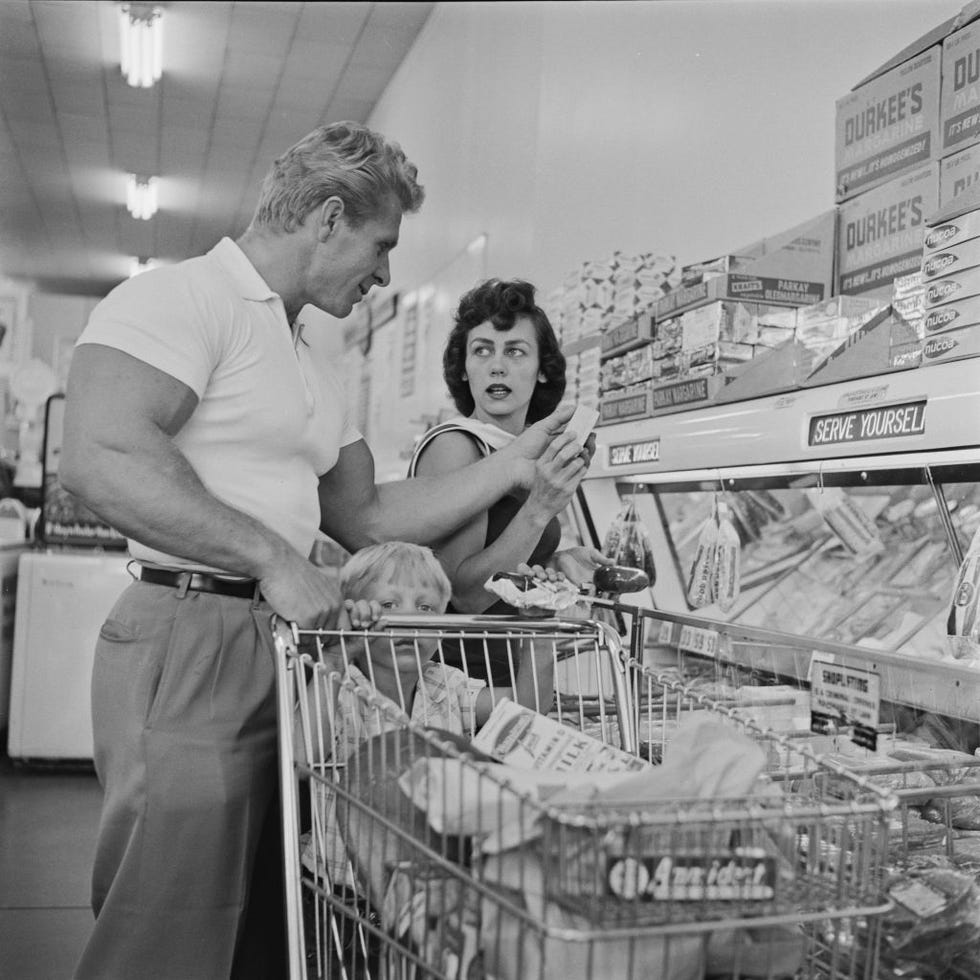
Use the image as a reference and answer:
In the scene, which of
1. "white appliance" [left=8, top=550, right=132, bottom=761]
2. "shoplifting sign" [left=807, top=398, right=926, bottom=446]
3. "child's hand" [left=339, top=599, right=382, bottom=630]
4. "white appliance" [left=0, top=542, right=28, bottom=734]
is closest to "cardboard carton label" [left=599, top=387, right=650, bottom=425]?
"shoplifting sign" [left=807, top=398, right=926, bottom=446]

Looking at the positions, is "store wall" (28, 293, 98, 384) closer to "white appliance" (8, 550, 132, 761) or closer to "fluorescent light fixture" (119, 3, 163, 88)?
"fluorescent light fixture" (119, 3, 163, 88)

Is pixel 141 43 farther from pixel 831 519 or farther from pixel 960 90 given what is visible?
pixel 960 90

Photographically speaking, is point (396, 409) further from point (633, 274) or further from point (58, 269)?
→ point (58, 269)

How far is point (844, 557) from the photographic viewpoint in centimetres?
269

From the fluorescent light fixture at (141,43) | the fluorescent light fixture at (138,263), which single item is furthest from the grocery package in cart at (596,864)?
the fluorescent light fixture at (138,263)

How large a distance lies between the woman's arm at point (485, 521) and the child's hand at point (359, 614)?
60 centimetres

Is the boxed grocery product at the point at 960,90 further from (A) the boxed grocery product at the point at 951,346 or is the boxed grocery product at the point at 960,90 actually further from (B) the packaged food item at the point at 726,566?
(B) the packaged food item at the point at 726,566

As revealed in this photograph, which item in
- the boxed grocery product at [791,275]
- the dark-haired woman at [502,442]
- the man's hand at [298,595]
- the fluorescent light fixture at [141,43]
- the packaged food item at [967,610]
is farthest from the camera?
the fluorescent light fixture at [141,43]

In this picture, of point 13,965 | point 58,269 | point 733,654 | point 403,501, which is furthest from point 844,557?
point 58,269

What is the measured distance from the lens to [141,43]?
7570mm

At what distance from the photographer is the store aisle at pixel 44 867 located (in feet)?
10.6

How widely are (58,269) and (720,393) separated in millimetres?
13303

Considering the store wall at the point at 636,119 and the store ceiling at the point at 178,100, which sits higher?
the store ceiling at the point at 178,100

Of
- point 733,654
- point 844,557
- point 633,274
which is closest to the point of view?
point 733,654
